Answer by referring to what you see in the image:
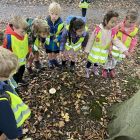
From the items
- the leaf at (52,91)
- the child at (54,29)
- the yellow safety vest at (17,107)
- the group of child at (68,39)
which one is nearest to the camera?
the yellow safety vest at (17,107)

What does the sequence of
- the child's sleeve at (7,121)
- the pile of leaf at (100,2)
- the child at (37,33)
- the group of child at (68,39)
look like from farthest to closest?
the pile of leaf at (100,2) → the child at (37,33) → the group of child at (68,39) → the child's sleeve at (7,121)

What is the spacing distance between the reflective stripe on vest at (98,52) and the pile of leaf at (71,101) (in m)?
0.52

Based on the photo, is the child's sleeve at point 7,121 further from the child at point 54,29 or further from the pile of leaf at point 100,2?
the pile of leaf at point 100,2

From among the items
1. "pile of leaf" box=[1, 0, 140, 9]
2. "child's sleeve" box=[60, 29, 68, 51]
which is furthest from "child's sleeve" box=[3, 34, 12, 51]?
"pile of leaf" box=[1, 0, 140, 9]

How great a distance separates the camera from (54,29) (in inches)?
242

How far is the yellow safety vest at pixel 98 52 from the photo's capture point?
6164 millimetres

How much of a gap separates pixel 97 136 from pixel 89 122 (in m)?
0.34

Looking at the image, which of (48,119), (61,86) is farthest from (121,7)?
(48,119)

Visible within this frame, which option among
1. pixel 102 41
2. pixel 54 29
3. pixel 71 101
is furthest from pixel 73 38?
pixel 71 101

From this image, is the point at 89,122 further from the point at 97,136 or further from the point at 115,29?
the point at 115,29

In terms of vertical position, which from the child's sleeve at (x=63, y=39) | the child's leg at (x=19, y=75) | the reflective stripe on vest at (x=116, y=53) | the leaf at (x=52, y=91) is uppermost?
the child's sleeve at (x=63, y=39)

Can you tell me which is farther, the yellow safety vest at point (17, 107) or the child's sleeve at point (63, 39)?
the child's sleeve at point (63, 39)

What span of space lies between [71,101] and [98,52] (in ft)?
4.45

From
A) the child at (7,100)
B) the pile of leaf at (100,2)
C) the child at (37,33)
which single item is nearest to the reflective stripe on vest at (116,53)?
the child at (37,33)
